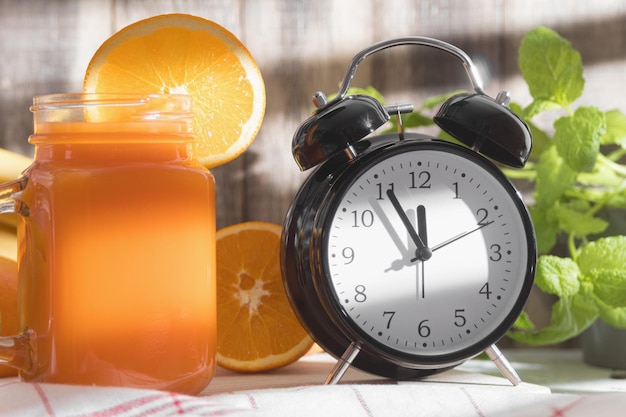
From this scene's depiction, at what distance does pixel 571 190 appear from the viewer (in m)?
1.36

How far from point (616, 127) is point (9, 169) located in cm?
98

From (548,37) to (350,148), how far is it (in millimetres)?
474

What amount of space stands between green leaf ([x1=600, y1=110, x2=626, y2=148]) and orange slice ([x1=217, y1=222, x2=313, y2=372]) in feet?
1.94

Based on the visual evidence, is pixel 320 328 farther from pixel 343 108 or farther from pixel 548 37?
pixel 548 37

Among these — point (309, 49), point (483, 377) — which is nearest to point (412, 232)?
point (483, 377)

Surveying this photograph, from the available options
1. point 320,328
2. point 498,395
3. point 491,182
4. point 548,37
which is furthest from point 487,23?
point 498,395

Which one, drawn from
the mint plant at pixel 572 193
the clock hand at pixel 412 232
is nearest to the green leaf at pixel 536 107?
the mint plant at pixel 572 193

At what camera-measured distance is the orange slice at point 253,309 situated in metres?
1.17

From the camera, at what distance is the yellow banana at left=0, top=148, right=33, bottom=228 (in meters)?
1.28

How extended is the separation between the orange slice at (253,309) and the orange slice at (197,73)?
0.46 ft

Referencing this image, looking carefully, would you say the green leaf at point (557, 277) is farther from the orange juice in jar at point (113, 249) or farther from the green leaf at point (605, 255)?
the orange juice in jar at point (113, 249)

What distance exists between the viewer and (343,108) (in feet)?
3.32

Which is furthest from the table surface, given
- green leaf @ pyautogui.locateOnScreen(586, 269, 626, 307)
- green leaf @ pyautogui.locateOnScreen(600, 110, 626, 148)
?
green leaf @ pyautogui.locateOnScreen(600, 110, 626, 148)

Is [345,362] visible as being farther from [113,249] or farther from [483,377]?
[113,249]
